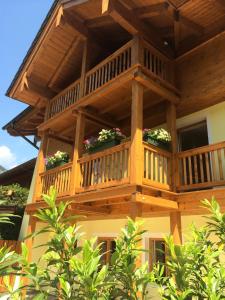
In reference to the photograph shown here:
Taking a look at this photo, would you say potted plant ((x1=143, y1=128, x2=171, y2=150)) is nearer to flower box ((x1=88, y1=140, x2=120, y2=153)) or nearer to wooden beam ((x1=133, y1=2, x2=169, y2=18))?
flower box ((x1=88, y1=140, x2=120, y2=153))

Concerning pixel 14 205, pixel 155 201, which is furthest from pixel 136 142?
pixel 14 205

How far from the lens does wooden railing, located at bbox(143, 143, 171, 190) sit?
20.8 feet

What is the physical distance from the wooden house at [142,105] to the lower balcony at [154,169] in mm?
25

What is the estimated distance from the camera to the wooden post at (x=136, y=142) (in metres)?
5.93

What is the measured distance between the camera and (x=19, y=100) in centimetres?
1166

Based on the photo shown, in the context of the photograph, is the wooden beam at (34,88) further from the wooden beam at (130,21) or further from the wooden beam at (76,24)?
the wooden beam at (130,21)

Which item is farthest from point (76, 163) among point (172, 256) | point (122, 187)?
point (172, 256)

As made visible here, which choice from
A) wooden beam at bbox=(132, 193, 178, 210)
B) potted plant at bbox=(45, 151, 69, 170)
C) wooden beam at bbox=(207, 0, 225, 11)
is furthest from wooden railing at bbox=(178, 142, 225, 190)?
potted plant at bbox=(45, 151, 69, 170)

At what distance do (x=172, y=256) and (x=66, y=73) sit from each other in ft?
33.3

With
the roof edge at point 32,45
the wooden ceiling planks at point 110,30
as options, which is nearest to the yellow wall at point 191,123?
the wooden ceiling planks at point 110,30

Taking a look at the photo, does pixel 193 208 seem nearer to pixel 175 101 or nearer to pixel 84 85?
pixel 175 101

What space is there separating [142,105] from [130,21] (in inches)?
87.1

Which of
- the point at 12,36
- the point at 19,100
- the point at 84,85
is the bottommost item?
the point at 84,85

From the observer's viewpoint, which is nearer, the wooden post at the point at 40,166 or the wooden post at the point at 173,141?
the wooden post at the point at 173,141
